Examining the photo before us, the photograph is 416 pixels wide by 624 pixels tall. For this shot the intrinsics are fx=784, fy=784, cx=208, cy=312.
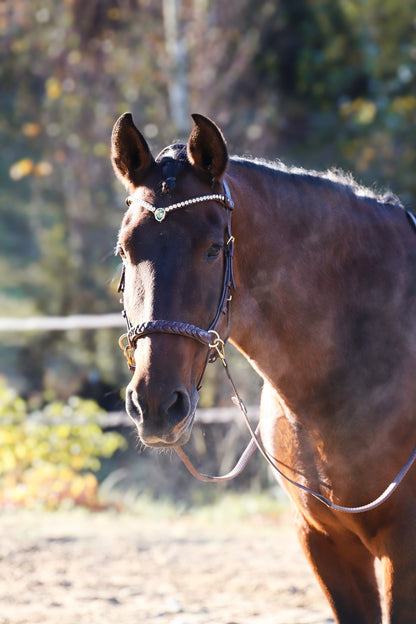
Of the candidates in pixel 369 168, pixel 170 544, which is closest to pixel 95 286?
pixel 369 168

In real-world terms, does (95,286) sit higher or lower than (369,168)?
lower

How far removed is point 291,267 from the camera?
8.13ft

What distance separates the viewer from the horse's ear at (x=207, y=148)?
2275mm

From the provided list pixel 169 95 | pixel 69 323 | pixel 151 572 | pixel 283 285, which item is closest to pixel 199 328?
pixel 283 285

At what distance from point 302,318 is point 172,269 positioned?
1.72ft

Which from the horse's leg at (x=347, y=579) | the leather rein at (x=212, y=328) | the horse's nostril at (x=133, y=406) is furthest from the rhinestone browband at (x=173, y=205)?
the horse's leg at (x=347, y=579)

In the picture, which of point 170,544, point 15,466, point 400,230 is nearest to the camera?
point 400,230

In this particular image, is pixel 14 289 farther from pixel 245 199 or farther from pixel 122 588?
pixel 245 199

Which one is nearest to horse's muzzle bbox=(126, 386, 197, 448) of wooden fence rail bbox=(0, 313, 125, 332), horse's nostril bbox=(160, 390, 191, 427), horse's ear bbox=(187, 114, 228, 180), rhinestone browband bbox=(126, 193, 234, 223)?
horse's nostril bbox=(160, 390, 191, 427)

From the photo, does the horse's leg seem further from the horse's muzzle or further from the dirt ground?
the dirt ground

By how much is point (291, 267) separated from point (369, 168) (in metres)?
7.18

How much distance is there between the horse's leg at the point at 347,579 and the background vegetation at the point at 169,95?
6.18 m

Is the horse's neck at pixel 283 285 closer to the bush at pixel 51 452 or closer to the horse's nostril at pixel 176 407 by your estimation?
the horse's nostril at pixel 176 407

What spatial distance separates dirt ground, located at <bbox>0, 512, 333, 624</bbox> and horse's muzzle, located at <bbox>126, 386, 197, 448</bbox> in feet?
6.79
